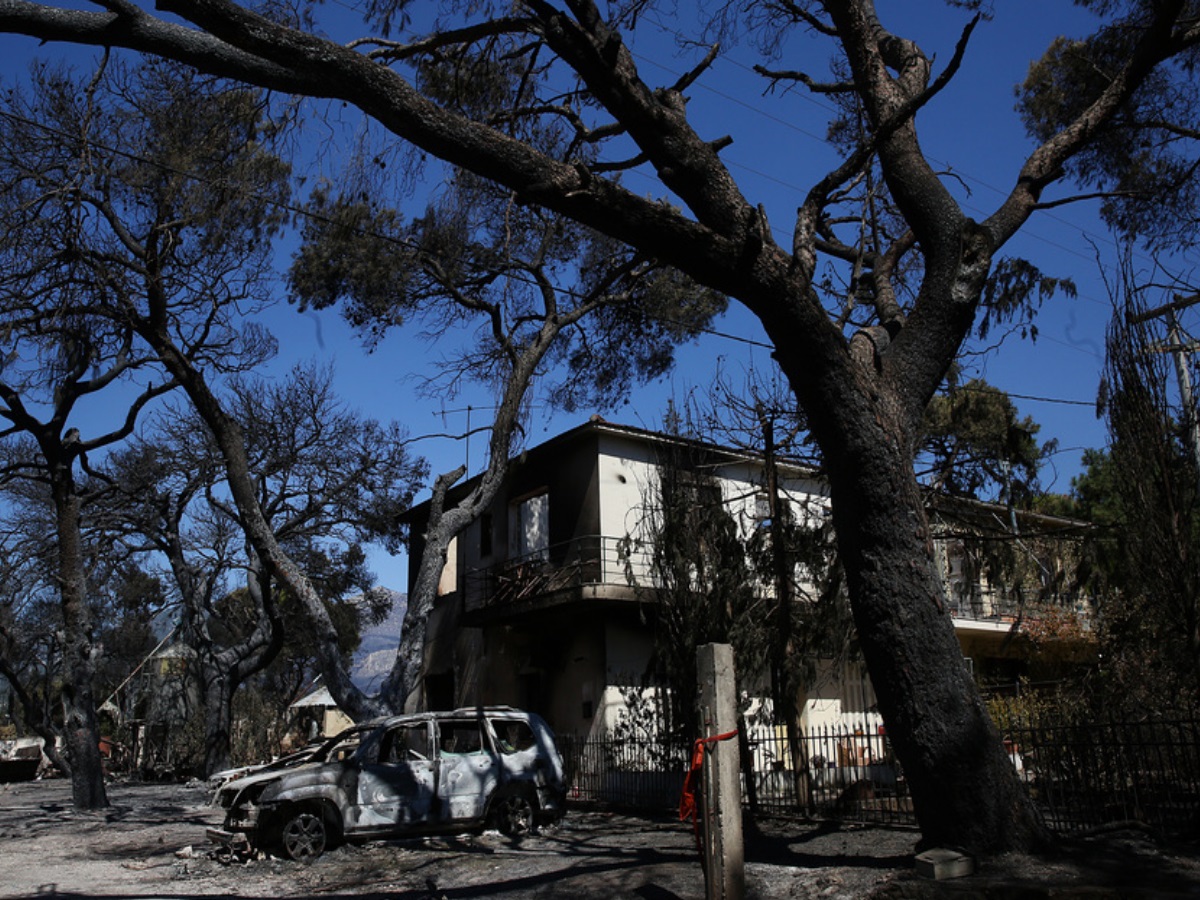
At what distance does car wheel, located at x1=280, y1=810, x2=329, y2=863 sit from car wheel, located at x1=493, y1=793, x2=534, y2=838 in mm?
2384

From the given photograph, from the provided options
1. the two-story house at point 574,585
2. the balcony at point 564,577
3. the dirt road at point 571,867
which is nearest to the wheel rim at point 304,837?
the dirt road at point 571,867

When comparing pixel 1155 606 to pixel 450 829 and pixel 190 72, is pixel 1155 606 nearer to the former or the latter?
pixel 450 829

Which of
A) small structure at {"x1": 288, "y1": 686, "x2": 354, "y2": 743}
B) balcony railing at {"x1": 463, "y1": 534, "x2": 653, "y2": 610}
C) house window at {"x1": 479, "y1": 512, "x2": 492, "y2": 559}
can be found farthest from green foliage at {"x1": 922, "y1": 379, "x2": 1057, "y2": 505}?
small structure at {"x1": 288, "y1": 686, "x2": 354, "y2": 743}

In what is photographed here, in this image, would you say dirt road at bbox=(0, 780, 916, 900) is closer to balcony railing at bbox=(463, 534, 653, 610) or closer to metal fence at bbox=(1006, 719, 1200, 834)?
metal fence at bbox=(1006, 719, 1200, 834)

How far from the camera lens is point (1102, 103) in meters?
9.10

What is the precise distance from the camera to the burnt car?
40.1 feet

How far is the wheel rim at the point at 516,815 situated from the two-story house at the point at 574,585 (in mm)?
4674

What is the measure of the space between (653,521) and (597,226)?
937 centimetres

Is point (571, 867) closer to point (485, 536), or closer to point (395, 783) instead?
point (395, 783)

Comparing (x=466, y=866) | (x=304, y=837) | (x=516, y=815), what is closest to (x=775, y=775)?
(x=516, y=815)

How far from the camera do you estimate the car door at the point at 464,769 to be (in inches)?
528

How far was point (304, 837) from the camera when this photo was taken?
1215 centimetres

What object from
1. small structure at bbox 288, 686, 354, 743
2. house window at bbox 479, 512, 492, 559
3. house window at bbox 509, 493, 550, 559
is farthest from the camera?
small structure at bbox 288, 686, 354, 743

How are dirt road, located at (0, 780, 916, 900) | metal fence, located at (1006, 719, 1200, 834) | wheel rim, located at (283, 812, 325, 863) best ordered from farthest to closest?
wheel rim, located at (283, 812, 325, 863) < metal fence, located at (1006, 719, 1200, 834) < dirt road, located at (0, 780, 916, 900)
